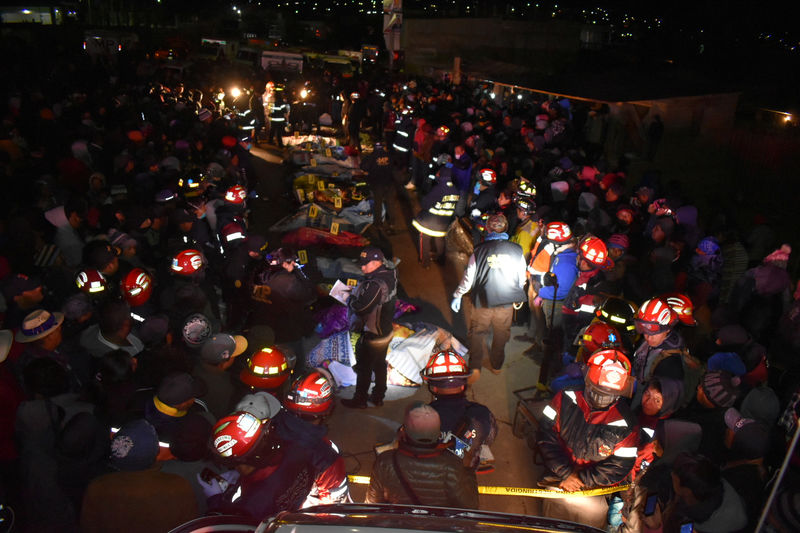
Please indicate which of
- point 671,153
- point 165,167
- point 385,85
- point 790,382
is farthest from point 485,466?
point 385,85

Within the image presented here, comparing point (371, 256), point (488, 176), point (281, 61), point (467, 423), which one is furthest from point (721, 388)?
point (281, 61)

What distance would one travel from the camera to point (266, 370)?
14.1 ft

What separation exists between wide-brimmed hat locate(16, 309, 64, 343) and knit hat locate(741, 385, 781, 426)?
212 inches

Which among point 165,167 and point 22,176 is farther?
point 165,167

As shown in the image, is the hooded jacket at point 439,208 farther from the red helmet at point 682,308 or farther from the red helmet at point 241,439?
the red helmet at point 241,439

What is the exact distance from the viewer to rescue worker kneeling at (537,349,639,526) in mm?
3593

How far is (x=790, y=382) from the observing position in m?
5.14

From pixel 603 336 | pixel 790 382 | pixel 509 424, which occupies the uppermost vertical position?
pixel 603 336

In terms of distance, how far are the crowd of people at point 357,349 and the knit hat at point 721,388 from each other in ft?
0.05

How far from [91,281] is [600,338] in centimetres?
491

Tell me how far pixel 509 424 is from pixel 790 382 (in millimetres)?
2767

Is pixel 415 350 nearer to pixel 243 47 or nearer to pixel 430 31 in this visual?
pixel 243 47

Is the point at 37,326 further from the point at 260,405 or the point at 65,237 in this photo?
the point at 65,237

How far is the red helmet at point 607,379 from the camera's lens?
11.7ft
